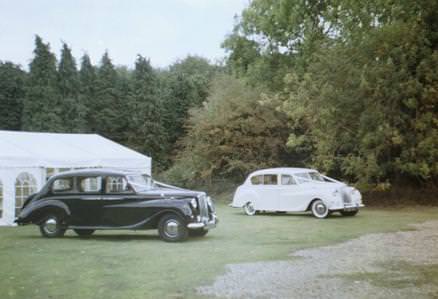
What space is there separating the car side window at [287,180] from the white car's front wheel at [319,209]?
2.79 ft

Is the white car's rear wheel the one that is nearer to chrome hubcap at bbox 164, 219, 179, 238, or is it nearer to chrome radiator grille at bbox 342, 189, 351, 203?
chrome radiator grille at bbox 342, 189, 351, 203

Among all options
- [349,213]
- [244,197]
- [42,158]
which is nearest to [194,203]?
[42,158]

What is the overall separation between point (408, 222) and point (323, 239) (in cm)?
372

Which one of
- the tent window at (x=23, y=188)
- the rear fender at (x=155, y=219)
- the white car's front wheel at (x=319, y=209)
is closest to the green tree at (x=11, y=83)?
the tent window at (x=23, y=188)

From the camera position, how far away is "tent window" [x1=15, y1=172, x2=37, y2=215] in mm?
11957

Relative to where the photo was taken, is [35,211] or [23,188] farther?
[23,188]

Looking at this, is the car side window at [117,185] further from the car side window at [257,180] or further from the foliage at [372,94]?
the foliage at [372,94]

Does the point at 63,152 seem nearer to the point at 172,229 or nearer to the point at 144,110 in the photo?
the point at 144,110

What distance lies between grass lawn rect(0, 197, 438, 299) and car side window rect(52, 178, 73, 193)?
919 millimetres

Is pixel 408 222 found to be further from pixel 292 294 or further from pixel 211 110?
pixel 211 110

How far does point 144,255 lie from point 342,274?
2905 mm

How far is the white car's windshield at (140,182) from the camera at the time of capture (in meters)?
9.69

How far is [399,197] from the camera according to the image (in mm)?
17625

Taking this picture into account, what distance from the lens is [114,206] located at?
9508 millimetres
